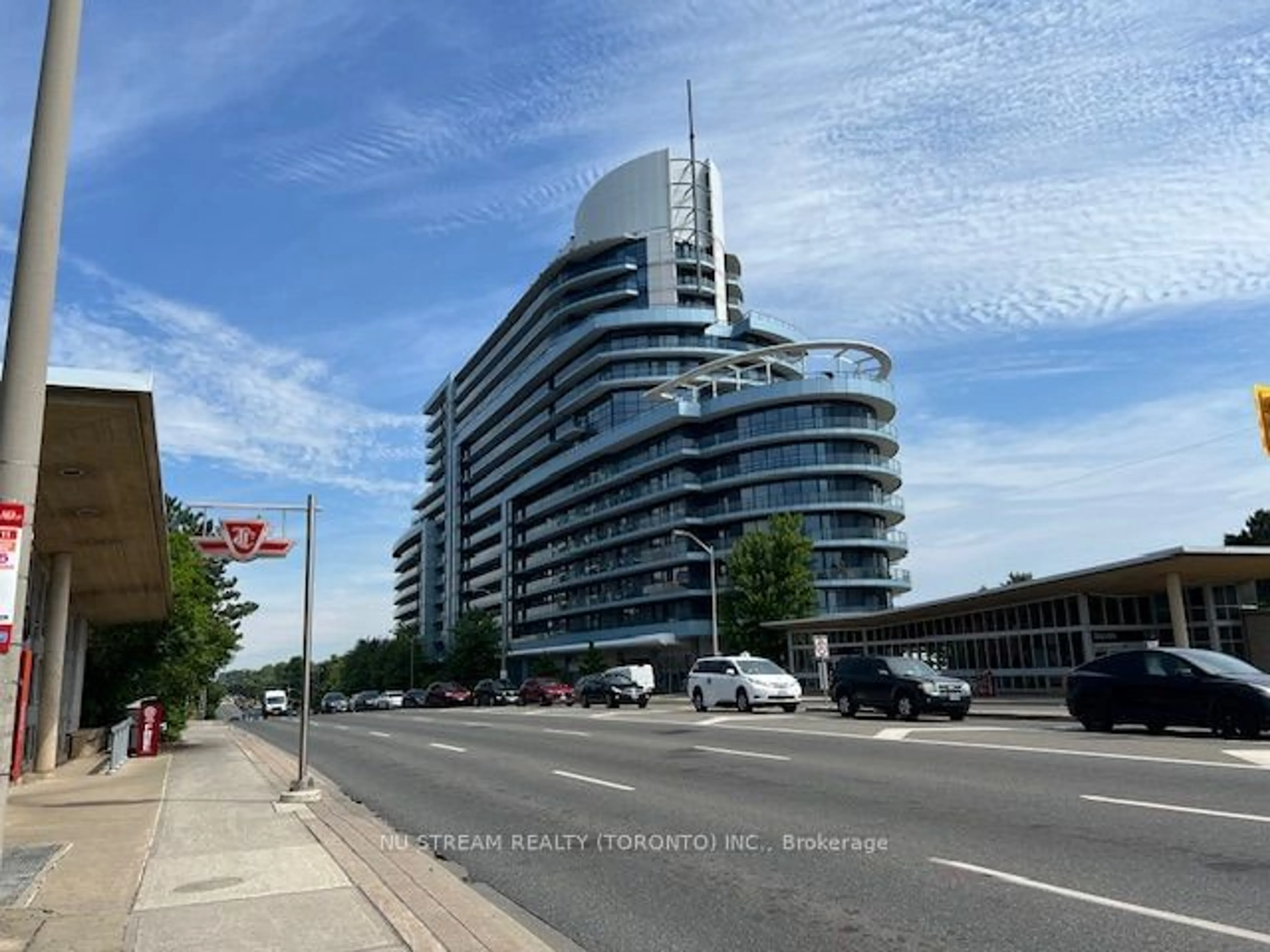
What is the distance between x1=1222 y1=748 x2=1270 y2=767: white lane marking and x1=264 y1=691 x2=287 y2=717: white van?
8196 cm

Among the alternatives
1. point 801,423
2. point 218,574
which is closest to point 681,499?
point 801,423

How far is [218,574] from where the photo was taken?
5119 centimetres

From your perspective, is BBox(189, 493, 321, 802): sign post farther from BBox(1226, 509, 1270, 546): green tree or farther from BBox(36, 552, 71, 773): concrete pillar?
BBox(1226, 509, 1270, 546): green tree

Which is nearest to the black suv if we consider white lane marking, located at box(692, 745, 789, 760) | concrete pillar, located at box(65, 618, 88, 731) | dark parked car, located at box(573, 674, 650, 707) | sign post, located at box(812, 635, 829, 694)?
white lane marking, located at box(692, 745, 789, 760)

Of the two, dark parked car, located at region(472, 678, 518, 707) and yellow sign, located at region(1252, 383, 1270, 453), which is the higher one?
yellow sign, located at region(1252, 383, 1270, 453)

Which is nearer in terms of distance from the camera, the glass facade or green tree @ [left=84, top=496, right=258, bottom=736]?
green tree @ [left=84, top=496, right=258, bottom=736]

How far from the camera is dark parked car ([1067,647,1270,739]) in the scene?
16.2 meters

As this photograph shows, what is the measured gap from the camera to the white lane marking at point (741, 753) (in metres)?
15.7

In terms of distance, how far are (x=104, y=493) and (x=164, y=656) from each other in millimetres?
17533

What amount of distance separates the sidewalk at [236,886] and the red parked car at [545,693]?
37678 mm

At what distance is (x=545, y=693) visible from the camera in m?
51.6

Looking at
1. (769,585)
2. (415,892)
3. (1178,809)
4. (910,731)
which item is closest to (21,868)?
(415,892)

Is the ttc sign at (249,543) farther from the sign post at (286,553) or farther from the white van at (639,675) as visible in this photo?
the white van at (639,675)

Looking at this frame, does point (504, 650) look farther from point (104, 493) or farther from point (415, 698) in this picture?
point (104, 493)
